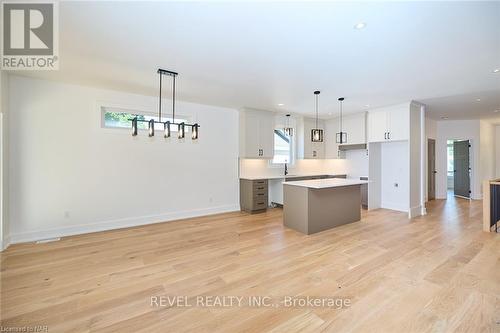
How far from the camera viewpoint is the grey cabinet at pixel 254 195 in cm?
584

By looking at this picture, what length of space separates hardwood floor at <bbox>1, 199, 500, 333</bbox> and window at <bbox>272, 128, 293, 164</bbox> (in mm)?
3105

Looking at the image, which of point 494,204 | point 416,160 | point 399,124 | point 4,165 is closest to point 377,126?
point 399,124

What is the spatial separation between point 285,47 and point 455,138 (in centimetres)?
854

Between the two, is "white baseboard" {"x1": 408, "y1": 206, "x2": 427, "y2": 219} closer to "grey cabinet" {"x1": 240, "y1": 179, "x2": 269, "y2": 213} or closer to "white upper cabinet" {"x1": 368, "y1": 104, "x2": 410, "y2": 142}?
"white upper cabinet" {"x1": 368, "y1": 104, "x2": 410, "y2": 142}

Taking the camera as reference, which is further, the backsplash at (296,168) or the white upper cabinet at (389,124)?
the backsplash at (296,168)

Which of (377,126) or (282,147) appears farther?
(282,147)

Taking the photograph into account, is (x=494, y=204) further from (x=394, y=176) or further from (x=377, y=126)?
(x=377, y=126)

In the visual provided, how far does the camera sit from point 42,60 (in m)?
3.21

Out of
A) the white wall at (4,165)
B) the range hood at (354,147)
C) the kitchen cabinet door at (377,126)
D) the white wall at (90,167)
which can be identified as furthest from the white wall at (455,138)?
the white wall at (4,165)

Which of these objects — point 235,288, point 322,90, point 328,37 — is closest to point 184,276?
point 235,288

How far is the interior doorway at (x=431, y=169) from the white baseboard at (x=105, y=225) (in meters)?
7.08

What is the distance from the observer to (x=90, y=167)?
14.2ft

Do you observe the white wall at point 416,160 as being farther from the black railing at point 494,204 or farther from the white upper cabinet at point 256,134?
the white upper cabinet at point 256,134

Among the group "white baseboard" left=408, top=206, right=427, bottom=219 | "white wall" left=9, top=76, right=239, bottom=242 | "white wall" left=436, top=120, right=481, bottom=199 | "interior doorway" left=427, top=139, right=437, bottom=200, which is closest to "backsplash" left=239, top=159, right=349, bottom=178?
"white wall" left=9, top=76, right=239, bottom=242
